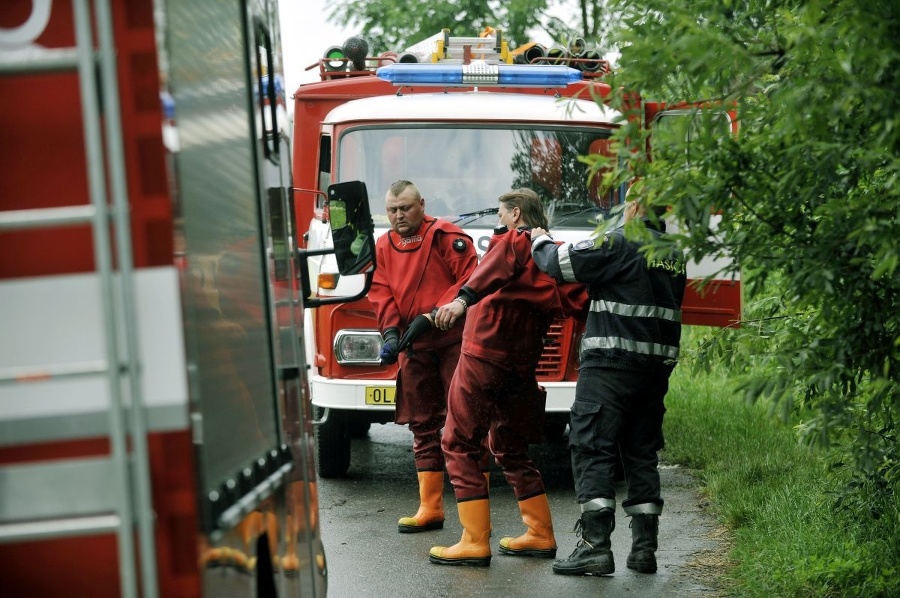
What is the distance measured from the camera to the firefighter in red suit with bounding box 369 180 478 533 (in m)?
7.55

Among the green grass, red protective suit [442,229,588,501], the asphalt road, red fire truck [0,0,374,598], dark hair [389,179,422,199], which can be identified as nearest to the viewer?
red fire truck [0,0,374,598]

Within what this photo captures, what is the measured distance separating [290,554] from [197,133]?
1.39 metres

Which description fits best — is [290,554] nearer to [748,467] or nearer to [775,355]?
[775,355]

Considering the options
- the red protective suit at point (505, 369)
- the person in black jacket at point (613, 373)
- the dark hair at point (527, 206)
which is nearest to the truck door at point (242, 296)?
the person in black jacket at point (613, 373)

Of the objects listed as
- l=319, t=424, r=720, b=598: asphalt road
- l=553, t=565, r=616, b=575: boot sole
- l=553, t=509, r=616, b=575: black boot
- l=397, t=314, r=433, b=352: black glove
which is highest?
l=397, t=314, r=433, b=352: black glove

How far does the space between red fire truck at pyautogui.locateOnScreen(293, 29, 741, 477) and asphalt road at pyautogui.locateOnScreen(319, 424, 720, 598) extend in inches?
21.1

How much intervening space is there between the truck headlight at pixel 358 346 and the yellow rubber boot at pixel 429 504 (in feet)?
3.66

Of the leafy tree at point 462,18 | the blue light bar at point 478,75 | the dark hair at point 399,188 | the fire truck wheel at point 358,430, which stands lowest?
the fire truck wheel at point 358,430

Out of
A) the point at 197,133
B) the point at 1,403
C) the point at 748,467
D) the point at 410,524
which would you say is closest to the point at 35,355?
the point at 1,403

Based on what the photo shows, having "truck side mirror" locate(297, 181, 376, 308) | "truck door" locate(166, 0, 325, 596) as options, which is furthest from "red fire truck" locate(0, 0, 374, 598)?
"truck side mirror" locate(297, 181, 376, 308)

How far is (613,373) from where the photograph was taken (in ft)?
21.0

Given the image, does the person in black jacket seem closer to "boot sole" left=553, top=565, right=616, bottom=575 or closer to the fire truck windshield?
"boot sole" left=553, top=565, right=616, bottom=575

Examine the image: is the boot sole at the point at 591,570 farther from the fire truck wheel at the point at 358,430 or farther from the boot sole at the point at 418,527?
the fire truck wheel at the point at 358,430

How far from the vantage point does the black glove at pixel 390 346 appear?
23.9 feet
